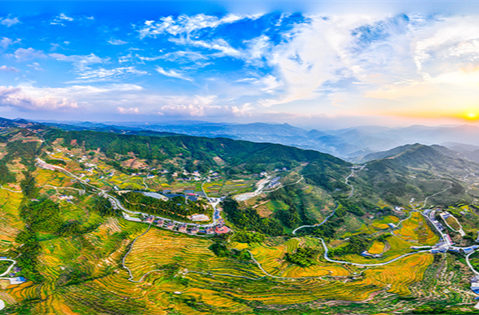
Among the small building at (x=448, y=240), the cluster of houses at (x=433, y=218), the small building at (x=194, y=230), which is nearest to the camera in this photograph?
the small building at (x=448, y=240)

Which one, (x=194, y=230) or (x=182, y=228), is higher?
(x=182, y=228)

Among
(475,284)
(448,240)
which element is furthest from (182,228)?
(448,240)

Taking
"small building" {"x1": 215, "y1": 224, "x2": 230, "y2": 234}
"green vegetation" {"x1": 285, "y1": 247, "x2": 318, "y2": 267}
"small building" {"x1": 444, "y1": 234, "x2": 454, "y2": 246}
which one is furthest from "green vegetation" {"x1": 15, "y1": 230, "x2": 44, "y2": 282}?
"small building" {"x1": 444, "y1": 234, "x2": 454, "y2": 246}

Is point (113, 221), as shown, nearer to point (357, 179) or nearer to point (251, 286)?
point (251, 286)

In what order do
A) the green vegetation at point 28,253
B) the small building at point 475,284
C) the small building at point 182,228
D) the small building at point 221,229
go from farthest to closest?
the small building at point 221,229
the small building at point 182,228
the green vegetation at point 28,253
the small building at point 475,284

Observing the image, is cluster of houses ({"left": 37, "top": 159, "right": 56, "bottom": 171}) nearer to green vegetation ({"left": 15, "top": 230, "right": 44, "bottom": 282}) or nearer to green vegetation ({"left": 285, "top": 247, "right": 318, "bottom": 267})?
green vegetation ({"left": 15, "top": 230, "right": 44, "bottom": 282})

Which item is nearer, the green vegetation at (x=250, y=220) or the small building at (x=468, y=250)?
the small building at (x=468, y=250)

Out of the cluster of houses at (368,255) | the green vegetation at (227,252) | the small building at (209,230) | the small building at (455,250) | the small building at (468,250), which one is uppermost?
the small building at (468,250)

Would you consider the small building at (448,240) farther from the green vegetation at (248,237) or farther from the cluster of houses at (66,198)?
the cluster of houses at (66,198)

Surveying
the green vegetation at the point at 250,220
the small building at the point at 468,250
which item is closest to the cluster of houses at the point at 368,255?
the small building at the point at 468,250

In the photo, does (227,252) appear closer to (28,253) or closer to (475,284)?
(28,253)
